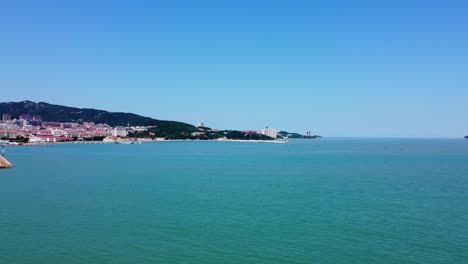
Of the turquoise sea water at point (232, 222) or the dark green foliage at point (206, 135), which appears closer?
the turquoise sea water at point (232, 222)

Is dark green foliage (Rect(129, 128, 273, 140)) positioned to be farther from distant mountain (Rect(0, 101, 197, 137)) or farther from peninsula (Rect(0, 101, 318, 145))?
distant mountain (Rect(0, 101, 197, 137))

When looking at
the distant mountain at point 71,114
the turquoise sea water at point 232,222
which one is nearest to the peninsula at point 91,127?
the distant mountain at point 71,114

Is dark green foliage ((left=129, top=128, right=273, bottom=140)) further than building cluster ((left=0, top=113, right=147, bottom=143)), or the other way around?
dark green foliage ((left=129, top=128, right=273, bottom=140))

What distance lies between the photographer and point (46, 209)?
37.7ft

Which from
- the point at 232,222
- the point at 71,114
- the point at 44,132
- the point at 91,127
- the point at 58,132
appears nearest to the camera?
the point at 232,222

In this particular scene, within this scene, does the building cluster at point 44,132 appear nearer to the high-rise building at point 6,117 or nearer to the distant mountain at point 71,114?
the high-rise building at point 6,117

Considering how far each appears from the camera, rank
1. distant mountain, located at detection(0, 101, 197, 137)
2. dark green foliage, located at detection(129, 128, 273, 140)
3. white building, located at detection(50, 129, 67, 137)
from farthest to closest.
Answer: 1. distant mountain, located at detection(0, 101, 197, 137)
2. dark green foliage, located at detection(129, 128, 273, 140)
3. white building, located at detection(50, 129, 67, 137)

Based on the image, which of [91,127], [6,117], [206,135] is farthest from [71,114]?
[206,135]

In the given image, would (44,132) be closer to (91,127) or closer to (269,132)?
(91,127)

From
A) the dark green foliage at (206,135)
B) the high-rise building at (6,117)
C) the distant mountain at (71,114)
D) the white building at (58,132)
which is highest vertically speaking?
the distant mountain at (71,114)

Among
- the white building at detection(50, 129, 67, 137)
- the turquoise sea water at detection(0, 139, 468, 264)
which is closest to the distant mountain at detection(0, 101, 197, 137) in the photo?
the white building at detection(50, 129, 67, 137)

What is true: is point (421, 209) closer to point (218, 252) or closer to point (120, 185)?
point (218, 252)

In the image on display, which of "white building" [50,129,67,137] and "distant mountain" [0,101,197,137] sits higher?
"distant mountain" [0,101,197,137]

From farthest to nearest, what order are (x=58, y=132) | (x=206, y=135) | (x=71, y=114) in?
(x=71, y=114), (x=206, y=135), (x=58, y=132)
